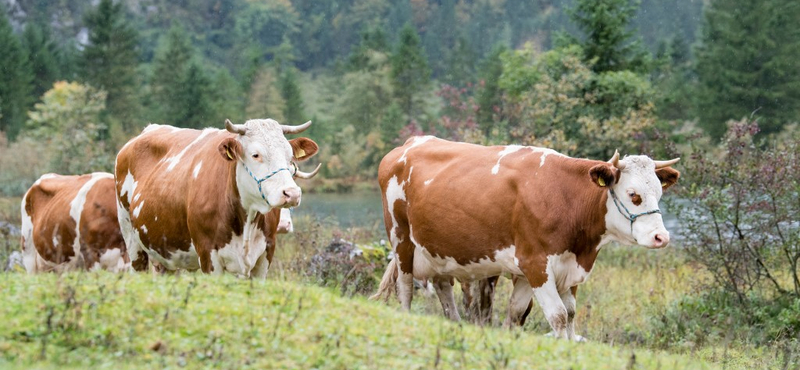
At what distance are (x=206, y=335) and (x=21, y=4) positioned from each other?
136824mm

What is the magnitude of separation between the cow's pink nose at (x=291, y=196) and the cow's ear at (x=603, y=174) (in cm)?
285

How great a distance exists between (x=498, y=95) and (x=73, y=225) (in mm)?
49284

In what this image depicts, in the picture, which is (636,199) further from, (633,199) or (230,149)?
(230,149)

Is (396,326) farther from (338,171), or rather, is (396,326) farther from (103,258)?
(338,171)

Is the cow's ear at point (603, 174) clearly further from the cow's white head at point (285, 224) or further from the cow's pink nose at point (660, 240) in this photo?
the cow's white head at point (285, 224)

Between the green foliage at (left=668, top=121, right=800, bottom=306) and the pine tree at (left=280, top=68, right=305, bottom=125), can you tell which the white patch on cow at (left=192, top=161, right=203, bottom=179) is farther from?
the pine tree at (left=280, top=68, right=305, bottom=125)

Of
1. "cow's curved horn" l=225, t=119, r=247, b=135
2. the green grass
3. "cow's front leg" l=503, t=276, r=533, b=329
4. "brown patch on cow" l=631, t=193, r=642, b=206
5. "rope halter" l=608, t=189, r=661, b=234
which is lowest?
"cow's front leg" l=503, t=276, r=533, b=329

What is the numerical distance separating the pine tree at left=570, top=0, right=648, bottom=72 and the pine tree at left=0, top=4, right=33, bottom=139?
4568 centimetres

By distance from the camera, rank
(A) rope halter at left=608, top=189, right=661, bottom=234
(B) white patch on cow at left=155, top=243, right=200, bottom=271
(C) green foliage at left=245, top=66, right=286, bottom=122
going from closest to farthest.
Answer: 1. (A) rope halter at left=608, top=189, right=661, bottom=234
2. (B) white patch on cow at left=155, top=243, right=200, bottom=271
3. (C) green foliage at left=245, top=66, right=286, bottom=122

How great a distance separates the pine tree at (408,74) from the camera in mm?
73625

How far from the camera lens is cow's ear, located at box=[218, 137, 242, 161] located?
9.30 meters

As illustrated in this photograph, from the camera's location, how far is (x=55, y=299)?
6988 millimetres

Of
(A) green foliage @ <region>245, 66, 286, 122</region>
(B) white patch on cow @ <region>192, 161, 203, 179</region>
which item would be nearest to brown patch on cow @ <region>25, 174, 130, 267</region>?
(B) white patch on cow @ <region>192, 161, 203, 179</region>

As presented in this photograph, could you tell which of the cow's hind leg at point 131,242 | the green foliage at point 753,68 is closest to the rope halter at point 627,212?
the cow's hind leg at point 131,242
